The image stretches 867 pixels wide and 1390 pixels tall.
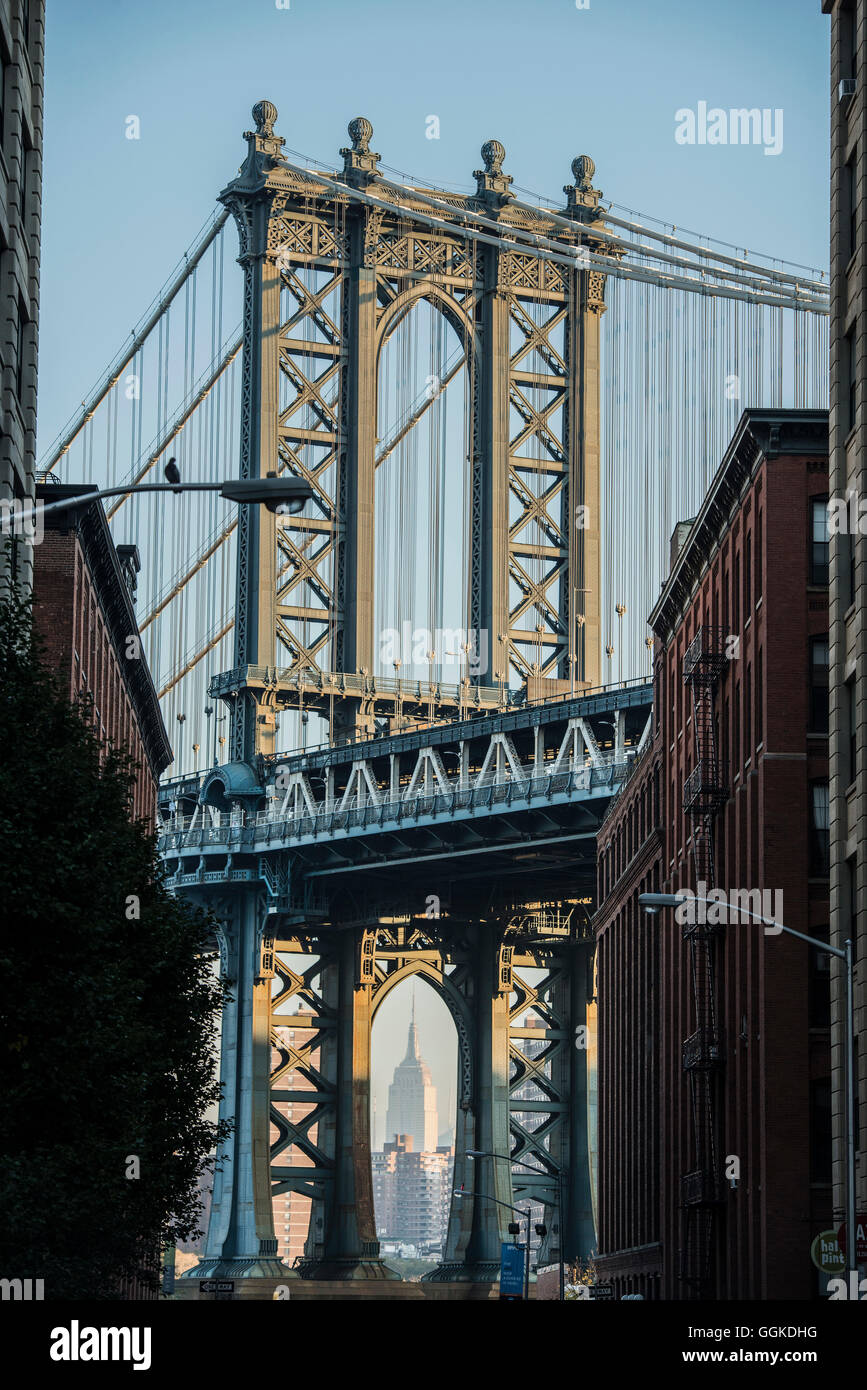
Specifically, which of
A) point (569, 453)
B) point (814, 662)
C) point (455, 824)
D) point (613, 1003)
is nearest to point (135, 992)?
point (814, 662)

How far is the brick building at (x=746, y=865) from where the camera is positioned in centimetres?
5628

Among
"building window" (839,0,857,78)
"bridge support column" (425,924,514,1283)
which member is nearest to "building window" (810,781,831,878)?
"building window" (839,0,857,78)

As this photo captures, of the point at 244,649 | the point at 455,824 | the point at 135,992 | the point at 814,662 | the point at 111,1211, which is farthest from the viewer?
the point at 244,649

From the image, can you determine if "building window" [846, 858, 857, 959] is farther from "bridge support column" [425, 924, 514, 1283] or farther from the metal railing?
"bridge support column" [425, 924, 514, 1283]

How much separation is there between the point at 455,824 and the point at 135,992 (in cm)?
6741

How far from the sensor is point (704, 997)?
217ft

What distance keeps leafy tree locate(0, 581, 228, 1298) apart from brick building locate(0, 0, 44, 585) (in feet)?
27.6

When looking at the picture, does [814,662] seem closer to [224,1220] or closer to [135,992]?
[135,992]

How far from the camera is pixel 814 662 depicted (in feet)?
191

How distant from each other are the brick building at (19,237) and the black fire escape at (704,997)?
71.2ft

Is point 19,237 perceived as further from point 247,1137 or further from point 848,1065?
point 247,1137

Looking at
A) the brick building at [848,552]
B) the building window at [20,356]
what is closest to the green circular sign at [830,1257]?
the brick building at [848,552]

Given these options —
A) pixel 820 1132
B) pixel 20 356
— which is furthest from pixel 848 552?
pixel 20 356

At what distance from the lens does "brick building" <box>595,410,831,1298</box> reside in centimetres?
5628
